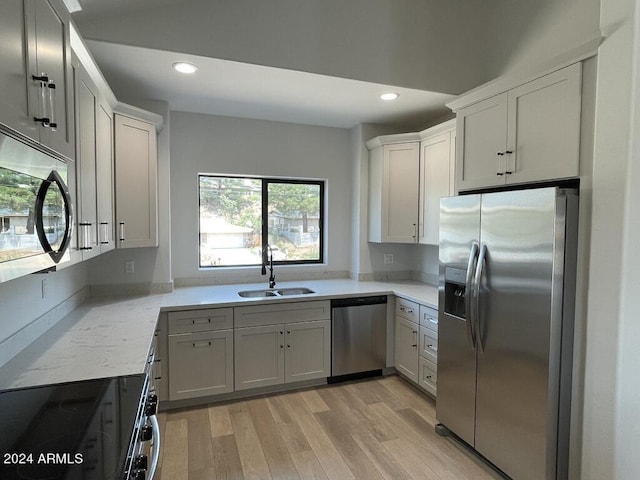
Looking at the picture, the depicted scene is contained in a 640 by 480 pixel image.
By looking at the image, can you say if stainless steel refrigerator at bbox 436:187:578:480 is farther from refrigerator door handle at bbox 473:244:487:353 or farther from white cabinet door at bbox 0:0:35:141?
white cabinet door at bbox 0:0:35:141

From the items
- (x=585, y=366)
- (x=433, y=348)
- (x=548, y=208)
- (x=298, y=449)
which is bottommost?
(x=298, y=449)

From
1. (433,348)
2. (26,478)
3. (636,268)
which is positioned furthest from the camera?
(433,348)

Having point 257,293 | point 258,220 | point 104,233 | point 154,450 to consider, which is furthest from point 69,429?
point 258,220

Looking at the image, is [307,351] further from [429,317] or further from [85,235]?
[85,235]

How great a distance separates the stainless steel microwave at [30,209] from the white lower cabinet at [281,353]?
6.44 ft

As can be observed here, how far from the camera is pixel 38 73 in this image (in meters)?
1.21

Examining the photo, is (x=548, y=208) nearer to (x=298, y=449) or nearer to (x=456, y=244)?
(x=456, y=244)

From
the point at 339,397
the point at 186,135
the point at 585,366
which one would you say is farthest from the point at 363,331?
the point at 186,135

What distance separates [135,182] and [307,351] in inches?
79.6

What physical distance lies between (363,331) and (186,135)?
2563 mm

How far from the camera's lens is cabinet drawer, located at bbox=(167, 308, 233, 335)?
2.86 metres

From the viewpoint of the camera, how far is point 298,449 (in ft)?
8.08

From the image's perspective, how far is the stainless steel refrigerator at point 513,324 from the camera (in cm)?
188

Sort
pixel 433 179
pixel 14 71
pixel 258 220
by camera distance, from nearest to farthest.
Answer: pixel 14 71, pixel 433 179, pixel 258 220
